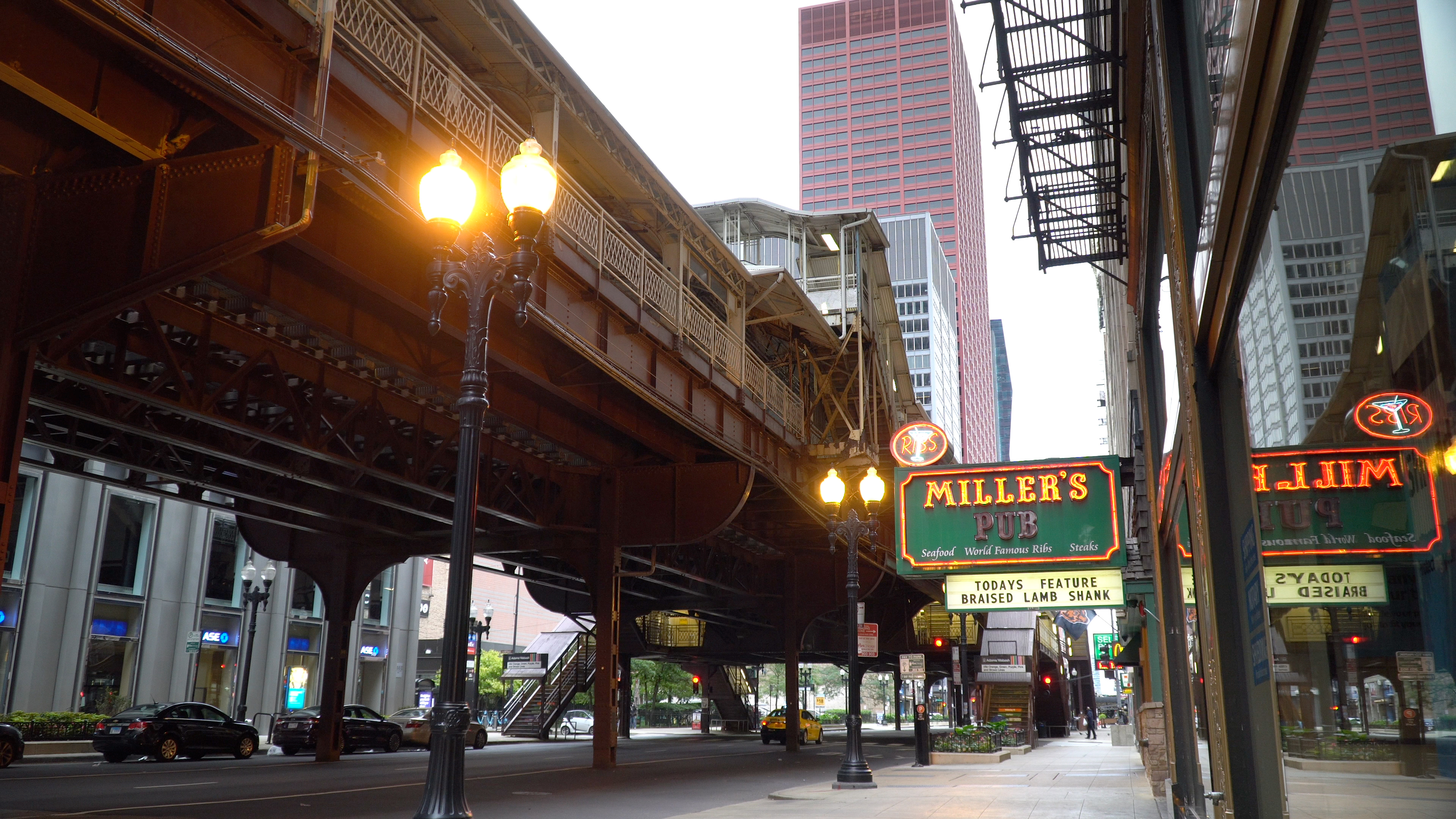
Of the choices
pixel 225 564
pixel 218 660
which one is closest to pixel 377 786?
pixel 218 660

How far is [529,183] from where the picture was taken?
8523 mm

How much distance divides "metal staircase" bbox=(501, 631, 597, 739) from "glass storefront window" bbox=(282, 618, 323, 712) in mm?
9406

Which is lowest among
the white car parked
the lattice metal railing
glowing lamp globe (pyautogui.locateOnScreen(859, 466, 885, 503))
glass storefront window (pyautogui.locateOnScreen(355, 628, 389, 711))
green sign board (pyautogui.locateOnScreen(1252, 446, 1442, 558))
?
the white car parked

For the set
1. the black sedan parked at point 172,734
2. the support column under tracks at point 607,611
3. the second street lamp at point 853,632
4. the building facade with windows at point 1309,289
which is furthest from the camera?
the black sedan parked at point 172,734

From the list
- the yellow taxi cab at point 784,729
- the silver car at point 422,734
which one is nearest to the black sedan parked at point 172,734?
the silver car at point 422,734

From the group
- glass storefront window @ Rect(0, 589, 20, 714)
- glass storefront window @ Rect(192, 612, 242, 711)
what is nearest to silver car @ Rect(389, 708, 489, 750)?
glass storefront window @ Rect(192, 612, 242, 711)

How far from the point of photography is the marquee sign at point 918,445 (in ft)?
57.0

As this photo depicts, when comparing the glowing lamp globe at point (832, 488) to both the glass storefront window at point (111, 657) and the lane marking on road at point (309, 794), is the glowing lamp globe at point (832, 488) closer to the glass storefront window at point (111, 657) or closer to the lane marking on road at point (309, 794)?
the lane marking on road at point (309, 794)

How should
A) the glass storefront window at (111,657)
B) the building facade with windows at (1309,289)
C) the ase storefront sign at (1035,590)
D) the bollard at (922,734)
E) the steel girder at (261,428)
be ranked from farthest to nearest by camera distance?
the glass storefront window at (111,657) → the bollard at (922,734) → the steel girder at (261,428) → the ase storefront sign at (1035,590) → the building facade with windows at (1309,289)

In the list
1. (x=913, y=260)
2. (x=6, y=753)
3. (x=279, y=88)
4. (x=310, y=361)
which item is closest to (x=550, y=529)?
(x=310, y=361)

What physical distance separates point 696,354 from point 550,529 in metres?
6.98

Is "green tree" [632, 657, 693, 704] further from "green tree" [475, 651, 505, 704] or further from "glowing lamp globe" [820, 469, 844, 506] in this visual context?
"glowing lamp globe" [820, 469, 844, 506]

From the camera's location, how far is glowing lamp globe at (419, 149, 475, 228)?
27.2 ft

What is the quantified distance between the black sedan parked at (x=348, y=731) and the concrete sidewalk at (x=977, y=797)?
1797 centimetres
